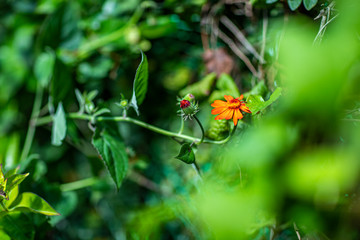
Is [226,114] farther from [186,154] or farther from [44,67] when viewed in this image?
[44,67]

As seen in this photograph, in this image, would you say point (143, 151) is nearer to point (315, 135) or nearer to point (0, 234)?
point (0, 234)

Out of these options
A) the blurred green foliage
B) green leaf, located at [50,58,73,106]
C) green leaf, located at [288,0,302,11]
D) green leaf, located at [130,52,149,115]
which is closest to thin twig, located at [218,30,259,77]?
the blurred green foliage

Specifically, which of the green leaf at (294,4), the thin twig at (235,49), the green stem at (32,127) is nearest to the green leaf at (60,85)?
the green stem at (32,127)

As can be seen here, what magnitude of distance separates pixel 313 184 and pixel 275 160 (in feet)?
0.10

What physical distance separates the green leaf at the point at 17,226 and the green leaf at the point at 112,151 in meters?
0.18

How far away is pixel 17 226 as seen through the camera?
20.8 inches

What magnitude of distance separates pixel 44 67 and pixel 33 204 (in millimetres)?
666

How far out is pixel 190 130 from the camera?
0.93 m

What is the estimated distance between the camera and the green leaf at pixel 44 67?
1.02m

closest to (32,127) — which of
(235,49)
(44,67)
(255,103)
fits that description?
(44,67)

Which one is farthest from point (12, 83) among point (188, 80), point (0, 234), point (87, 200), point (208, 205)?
point (208, 205)

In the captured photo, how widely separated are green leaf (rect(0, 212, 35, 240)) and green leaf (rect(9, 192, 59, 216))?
0.09 feet

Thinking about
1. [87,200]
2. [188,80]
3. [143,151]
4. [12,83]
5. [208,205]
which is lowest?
[87,200]

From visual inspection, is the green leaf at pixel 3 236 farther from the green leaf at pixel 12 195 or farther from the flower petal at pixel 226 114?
the flower petal at pixel 226 114
